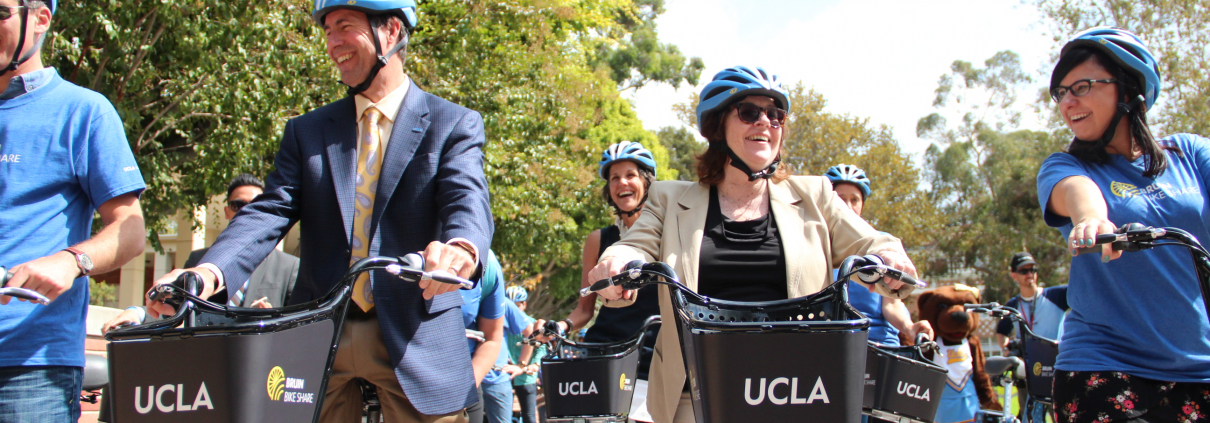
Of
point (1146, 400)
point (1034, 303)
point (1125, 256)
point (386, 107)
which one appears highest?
point (386, 107)

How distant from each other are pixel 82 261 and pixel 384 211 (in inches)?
35.6

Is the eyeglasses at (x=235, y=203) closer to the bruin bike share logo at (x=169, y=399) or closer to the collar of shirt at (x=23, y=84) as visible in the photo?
the collar of shirt at (x=23, y=84)

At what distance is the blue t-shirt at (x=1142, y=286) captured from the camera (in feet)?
10.1

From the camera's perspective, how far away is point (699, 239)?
3.29 m

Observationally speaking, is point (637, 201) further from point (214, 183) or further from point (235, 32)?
point (214, 183)

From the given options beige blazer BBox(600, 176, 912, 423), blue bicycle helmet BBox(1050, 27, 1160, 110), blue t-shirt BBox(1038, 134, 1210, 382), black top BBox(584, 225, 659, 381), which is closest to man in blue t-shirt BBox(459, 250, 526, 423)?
black top BBox(584, 225, 659, 381)

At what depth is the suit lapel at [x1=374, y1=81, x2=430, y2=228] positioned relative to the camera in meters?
3.02

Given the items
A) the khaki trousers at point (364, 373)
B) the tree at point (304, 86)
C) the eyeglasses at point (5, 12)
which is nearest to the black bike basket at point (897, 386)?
→ the khaki trousers at point (364, 373)

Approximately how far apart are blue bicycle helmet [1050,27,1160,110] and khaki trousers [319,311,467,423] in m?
2.74

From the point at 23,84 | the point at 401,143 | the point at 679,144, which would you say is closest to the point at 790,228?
the point at 401,143

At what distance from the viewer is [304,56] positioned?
35.3ft

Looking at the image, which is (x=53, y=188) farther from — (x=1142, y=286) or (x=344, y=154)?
(x=1142, y=286)

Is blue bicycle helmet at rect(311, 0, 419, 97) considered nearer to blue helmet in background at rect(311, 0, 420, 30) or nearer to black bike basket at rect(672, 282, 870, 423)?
blue helmet in background at rect(311, 0, 420, 30)

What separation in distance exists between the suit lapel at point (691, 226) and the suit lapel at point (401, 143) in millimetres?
1001
